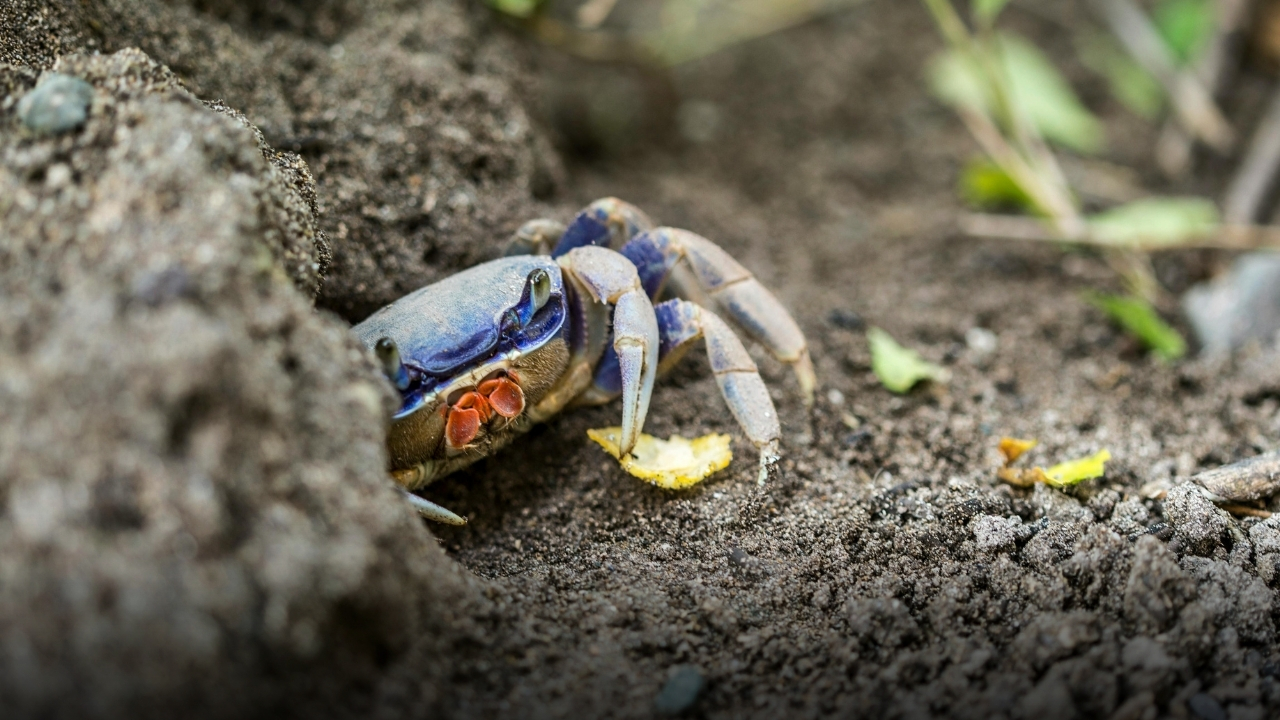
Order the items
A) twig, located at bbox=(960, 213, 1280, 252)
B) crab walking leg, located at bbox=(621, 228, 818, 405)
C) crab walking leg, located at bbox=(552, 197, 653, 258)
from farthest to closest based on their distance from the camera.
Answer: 1. twig, located at bbox=(960, 213, 1280, 252)
2. crab walking leg, located at bbox=(552, 197, 653, 258)
3. crab walking leg, located at bbox=(621, 228, 818, 405)

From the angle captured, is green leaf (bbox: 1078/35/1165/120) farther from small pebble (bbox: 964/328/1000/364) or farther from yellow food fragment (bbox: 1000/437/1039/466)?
yellow food fragment (bbox: 1000/437/1039/466)

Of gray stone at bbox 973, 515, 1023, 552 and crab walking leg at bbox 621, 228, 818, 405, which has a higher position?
crab walking leg at bbox 621, 228, 818, 405

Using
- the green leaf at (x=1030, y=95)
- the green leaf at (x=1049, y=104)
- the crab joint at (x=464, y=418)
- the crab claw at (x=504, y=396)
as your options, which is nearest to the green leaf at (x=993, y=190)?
the green leaf at (x=1030, y=95)

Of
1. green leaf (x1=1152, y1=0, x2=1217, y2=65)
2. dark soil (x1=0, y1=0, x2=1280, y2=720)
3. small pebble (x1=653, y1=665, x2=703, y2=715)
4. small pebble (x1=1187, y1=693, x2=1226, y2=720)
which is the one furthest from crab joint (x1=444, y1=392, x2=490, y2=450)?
green leaf (x1=1152, y1=0, x2=1217, y2=65)

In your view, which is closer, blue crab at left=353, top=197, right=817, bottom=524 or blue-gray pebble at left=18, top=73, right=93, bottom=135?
blue-gray pebble at left=18, top=73, right=93, bottom=135

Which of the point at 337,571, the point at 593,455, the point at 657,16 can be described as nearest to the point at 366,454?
the point at 337,571

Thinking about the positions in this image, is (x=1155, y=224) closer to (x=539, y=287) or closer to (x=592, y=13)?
(x=592, y=13)

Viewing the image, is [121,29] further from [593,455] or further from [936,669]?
[936,669]
